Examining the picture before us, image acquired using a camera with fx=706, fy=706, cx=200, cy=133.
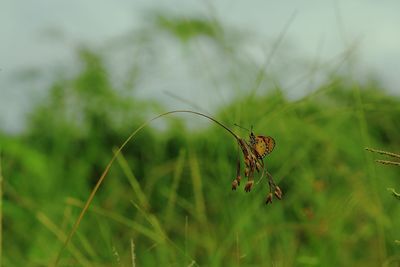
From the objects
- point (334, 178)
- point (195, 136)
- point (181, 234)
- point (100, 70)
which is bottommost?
point (181, 234)

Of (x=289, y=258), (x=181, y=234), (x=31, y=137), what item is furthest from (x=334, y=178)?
(x=31, y=137)

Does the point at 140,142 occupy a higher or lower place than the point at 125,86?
lower

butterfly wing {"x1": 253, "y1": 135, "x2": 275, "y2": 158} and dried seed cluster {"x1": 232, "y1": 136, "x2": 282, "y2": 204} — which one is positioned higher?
butterfly wing {"x1": 253, "y1": 135, "x2": 275, "y2": 158}

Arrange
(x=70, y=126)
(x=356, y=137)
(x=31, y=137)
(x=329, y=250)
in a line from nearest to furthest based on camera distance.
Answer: (x=329, y=250) → (x=356, y=137) → (x=70, y=126) → (x=31, y=137)

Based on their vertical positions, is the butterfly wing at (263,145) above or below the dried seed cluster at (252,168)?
above

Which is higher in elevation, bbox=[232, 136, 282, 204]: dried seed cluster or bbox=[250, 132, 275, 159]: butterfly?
bbox=[250, 132, 275, 159]: butterfly

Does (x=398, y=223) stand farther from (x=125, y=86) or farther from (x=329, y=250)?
(x=125, y=86)
